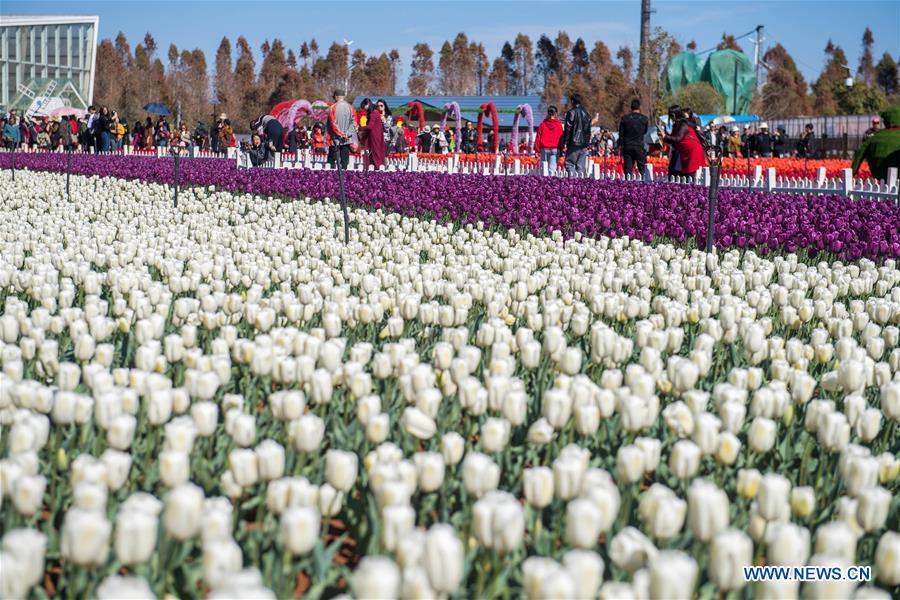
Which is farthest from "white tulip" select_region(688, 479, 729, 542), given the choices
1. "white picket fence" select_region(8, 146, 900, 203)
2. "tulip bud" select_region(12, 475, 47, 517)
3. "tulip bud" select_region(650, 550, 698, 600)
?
"white picket fence" select_region(8, 146, 900, 203)

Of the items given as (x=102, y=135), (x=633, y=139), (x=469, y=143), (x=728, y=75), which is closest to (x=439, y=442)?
(x=633, y=139)

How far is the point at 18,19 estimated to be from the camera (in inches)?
Answer: 2714

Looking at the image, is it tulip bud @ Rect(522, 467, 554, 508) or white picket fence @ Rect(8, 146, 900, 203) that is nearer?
tulip bud @ Rect(522, 467, 554, 508)

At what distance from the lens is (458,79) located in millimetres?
110625

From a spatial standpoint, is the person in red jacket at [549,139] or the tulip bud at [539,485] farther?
the person in red jacket at [549,139]

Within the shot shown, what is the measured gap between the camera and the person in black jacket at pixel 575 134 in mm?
16688

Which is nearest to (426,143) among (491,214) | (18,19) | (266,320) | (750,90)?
(491,214)

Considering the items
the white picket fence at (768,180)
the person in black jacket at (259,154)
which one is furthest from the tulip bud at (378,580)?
the person in black jacket at (259,154)

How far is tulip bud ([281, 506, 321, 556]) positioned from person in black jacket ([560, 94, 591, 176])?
1490cm

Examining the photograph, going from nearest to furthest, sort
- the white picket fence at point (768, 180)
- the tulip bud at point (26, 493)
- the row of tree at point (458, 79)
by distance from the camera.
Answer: the tulip bud at point (26, 493) → the white picket fence at point (768, 180) → the row of tree at point (458, 79)

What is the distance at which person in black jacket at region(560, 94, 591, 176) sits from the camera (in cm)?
1669

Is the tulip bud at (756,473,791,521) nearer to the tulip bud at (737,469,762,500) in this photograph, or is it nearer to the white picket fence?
the tulip bud at (737,469,762,500)

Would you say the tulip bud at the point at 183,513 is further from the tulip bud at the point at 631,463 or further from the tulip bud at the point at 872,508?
the tulip bud at the point at 872,508

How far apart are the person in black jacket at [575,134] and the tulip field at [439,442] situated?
10362 mm
